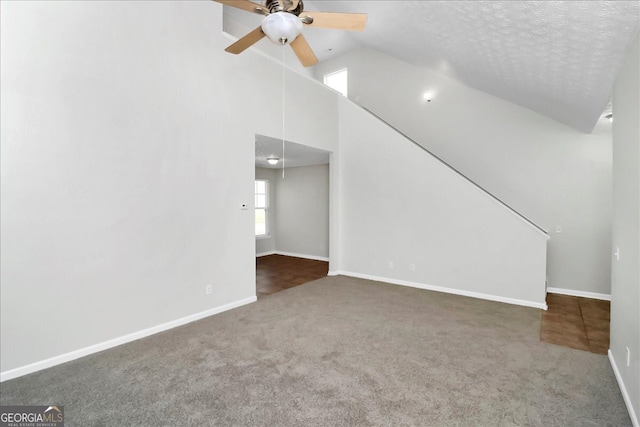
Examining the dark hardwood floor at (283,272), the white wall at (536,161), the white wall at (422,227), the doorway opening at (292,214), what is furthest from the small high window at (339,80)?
the dark hardwood floor at (283,272)

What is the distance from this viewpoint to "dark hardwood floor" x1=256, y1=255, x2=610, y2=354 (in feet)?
10.2

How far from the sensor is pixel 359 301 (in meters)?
4.28

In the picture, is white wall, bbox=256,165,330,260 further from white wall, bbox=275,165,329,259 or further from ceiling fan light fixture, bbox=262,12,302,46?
ceiling fan light fixture, bbox=262,12,302,46

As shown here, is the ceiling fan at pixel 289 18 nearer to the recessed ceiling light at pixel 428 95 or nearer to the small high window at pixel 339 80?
the recessed ceiling light at pixel 428 95

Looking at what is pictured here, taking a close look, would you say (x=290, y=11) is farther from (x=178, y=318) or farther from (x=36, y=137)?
(x=178, y=318)

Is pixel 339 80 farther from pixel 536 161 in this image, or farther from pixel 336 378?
pixel 336 378

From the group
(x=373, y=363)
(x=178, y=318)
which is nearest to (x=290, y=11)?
(x=373, y=363)

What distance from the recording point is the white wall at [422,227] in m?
4.26

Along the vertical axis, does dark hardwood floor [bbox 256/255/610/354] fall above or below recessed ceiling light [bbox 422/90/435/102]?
below

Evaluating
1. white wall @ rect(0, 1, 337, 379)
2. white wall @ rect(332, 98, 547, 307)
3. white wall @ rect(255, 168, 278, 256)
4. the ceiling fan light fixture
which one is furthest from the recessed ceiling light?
the ceiling fan light fixture

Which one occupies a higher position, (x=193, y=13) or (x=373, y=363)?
(x=193, y=13)

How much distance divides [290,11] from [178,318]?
3201mm

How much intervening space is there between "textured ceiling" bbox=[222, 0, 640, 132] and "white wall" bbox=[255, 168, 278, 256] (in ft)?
13.2

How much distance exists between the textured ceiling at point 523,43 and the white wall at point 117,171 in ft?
7.71
